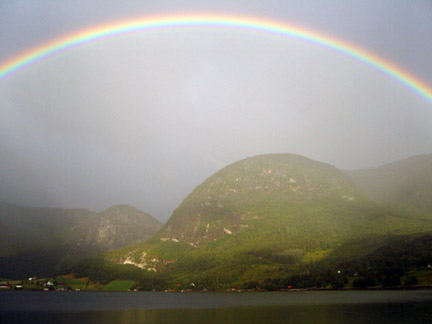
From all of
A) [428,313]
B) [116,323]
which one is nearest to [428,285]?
[428,313]

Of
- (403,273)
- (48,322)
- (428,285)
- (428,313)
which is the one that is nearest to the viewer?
(428,313)

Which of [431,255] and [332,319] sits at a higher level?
[431,255]

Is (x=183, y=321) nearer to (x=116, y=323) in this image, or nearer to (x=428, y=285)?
(x=116, y=323)

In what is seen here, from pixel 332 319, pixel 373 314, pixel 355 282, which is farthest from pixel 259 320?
pixel 355 282

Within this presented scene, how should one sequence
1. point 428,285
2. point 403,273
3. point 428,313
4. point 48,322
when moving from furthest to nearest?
1. point 403,273
2. point 428,285
3. point 48,322
4. point 428,313

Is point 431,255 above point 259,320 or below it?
above

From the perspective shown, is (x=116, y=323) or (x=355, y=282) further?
(x=355, y=282)

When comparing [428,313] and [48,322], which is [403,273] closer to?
[428,313]

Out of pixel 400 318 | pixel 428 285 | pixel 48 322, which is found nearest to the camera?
pixel 400 318

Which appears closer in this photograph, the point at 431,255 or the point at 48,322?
the point at 48,322
